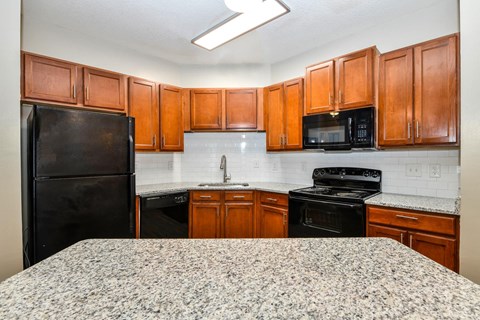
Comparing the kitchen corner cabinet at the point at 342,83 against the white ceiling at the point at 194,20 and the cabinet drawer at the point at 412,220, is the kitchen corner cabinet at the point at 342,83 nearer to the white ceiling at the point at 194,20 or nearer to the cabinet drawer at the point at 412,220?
the white ceiling at the point at 194,20

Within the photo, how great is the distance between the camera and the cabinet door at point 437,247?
1.73 meters

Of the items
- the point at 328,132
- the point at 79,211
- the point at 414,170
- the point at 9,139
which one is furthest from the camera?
the point at 328,132

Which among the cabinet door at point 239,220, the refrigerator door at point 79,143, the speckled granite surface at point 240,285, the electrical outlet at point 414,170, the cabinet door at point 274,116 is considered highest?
the cabinet door at point 274,116

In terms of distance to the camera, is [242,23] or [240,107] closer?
[242,23]

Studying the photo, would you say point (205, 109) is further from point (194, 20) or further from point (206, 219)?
point (206, 219)

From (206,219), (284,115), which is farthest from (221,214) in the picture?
(284,115)

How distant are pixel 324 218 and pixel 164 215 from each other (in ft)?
5.65

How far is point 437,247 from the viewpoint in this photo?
179 centimetres

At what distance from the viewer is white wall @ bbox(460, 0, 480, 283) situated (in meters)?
1.52

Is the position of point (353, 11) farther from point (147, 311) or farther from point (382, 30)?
point (147, 311)

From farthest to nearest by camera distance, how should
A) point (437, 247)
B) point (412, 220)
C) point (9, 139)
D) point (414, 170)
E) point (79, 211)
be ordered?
point (414, 170) → point (79, 211) → point (412, 220) → point (437, 247) → point (9, 139)

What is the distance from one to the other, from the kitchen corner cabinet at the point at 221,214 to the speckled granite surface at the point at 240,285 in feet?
6.84

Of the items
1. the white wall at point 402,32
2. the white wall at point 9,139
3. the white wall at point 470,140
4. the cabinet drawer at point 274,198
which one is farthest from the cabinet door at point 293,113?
the white wall at point 9,139

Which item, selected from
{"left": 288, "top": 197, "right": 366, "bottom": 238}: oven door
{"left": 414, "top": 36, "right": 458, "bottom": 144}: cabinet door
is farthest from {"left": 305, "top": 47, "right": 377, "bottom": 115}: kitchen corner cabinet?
{"left": 288, "top": 197, "right": 366, "bottom": 238}: oven door
